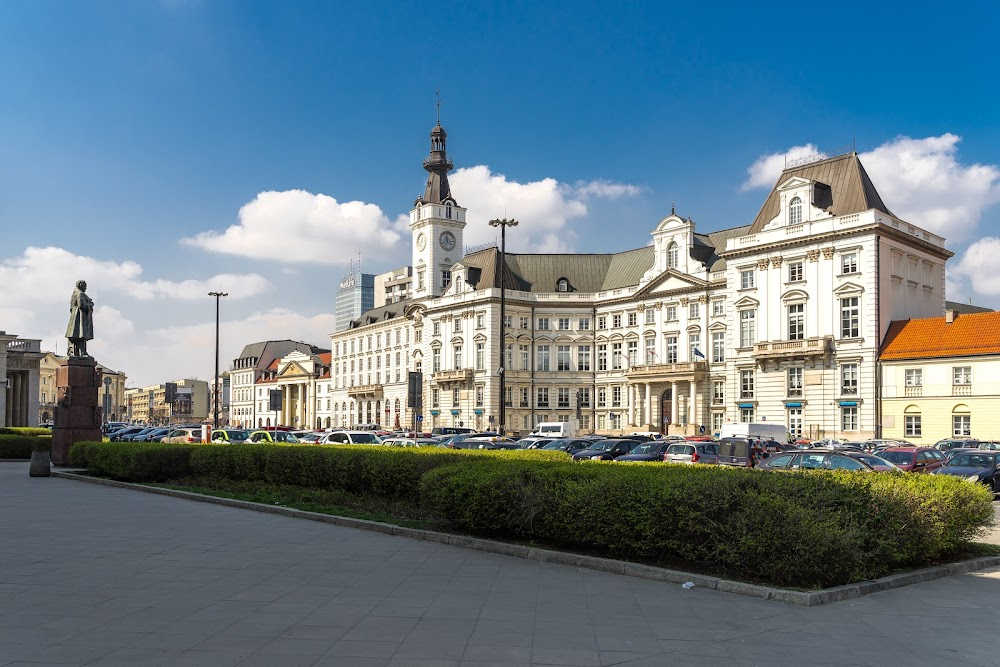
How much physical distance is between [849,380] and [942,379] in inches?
251

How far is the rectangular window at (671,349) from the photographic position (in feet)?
257

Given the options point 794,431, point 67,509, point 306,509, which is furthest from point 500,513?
point 794,431

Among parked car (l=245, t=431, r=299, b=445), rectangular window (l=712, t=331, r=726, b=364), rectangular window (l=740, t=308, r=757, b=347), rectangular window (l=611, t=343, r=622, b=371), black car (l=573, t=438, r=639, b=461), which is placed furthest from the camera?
rectangular window (l=611, t=343, r=622, b=371)

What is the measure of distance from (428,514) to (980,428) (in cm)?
4677

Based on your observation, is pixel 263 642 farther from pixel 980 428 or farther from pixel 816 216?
pixel 816 216

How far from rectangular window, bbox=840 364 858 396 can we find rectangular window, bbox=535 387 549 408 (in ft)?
116

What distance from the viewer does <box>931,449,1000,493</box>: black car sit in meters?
26.5

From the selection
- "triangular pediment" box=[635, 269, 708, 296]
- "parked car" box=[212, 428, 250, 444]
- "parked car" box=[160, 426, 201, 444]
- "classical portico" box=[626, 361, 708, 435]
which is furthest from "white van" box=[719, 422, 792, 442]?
"triangular pediment" box=[635, 269, 708, 296]

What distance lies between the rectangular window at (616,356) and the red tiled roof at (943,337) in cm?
3049

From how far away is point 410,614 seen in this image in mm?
9305

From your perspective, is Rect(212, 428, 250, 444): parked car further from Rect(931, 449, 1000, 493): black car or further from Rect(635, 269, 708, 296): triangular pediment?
Rect(635, 269, 708, 296): triangular pediment

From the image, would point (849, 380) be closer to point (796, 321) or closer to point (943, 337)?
point (796, 321)

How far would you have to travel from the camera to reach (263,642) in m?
8.12

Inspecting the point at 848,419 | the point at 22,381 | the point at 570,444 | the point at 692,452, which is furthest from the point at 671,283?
the point at 22,381
